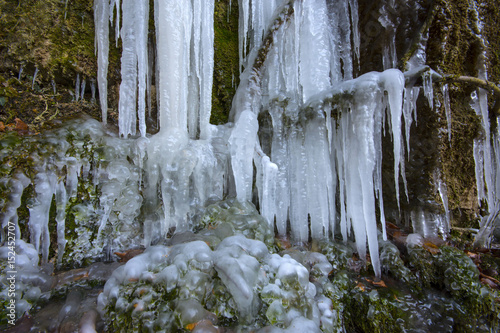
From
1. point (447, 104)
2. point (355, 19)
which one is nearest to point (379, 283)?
point (447, 104)

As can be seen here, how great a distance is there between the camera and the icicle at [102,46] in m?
2.36

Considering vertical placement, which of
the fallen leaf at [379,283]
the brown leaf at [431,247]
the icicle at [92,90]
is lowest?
the fallen leaf at [379,283]

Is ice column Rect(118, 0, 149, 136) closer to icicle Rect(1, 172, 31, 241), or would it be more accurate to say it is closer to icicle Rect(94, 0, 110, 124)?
icicle Rect(94, 0, 110, 124)

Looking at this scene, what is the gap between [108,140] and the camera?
2.21 meters

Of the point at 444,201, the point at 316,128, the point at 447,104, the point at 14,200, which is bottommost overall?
the point at 444,201

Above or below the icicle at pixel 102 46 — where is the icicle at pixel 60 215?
below

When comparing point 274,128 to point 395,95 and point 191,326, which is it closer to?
point 395,95

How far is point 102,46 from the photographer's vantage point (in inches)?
94.7

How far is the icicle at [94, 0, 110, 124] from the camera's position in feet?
7.75

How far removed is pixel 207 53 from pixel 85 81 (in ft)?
4.34

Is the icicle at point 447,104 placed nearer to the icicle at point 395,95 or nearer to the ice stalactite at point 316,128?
the ice stalactite at point 316,128

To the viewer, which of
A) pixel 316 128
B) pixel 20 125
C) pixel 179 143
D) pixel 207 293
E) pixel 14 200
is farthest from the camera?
pixel 316 128

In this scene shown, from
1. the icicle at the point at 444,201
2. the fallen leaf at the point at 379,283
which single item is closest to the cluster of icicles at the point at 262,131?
the fallen leaf at the point at 379,283

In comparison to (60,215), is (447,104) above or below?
above
